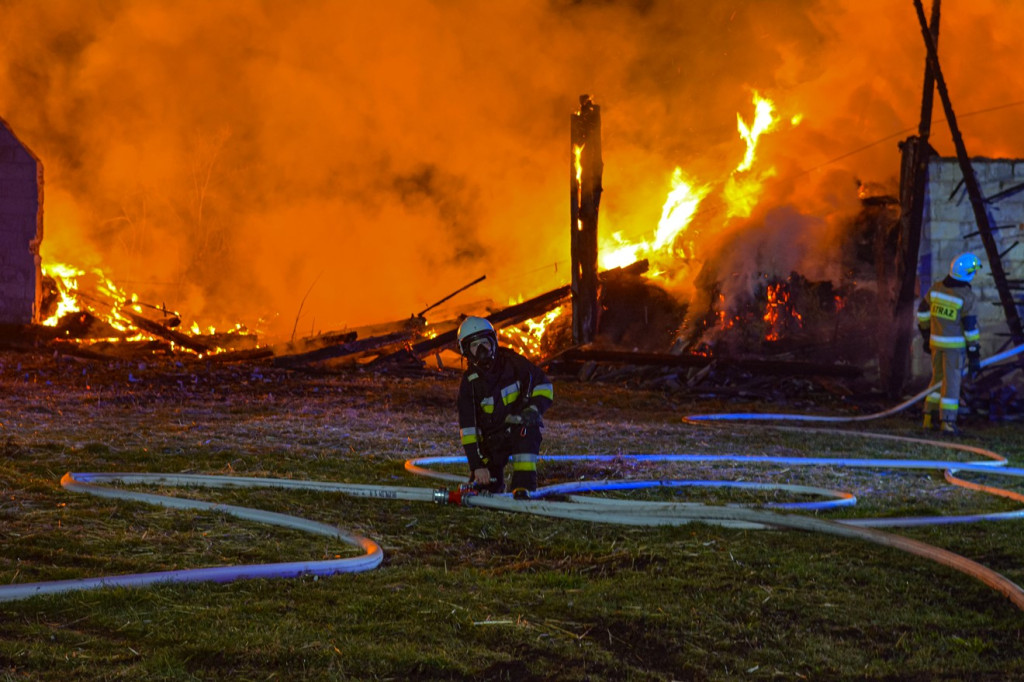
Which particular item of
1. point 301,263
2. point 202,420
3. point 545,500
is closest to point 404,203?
point 301,263

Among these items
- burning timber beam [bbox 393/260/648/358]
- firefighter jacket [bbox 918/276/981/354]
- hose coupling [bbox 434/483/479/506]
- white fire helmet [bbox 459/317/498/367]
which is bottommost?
hose coupling [bbox 434/483/479/506]

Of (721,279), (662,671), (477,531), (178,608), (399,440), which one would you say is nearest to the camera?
(662,671)

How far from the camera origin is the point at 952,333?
12.0 meters

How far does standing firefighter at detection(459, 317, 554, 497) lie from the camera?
711 centimetres

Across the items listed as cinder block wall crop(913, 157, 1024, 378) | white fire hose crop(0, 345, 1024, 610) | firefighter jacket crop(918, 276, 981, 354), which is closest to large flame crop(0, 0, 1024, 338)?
cinder block wall crop(913, 157, 1024, 378)

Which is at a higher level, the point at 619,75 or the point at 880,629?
the point at 619,75

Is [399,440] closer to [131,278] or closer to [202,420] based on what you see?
[202,420]

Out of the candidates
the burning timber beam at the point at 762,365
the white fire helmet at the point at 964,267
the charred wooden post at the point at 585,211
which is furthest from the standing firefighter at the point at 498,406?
the charred wooden post at the point at 585,211

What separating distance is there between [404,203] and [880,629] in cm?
2219

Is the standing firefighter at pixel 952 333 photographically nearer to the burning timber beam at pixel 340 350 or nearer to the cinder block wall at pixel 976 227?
the cinder block wall at pixel 976 227

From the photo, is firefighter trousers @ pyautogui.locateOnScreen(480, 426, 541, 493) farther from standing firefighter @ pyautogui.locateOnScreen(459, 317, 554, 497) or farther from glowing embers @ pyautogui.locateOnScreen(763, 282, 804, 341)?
glowing embers @ pyautogui.locateOnScreen(763, 282, 804, 341)

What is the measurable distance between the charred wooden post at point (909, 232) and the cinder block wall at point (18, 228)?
14891 mm

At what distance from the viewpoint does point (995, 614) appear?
4.62 meters

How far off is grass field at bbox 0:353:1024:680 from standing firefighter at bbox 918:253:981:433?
332 centimetres
